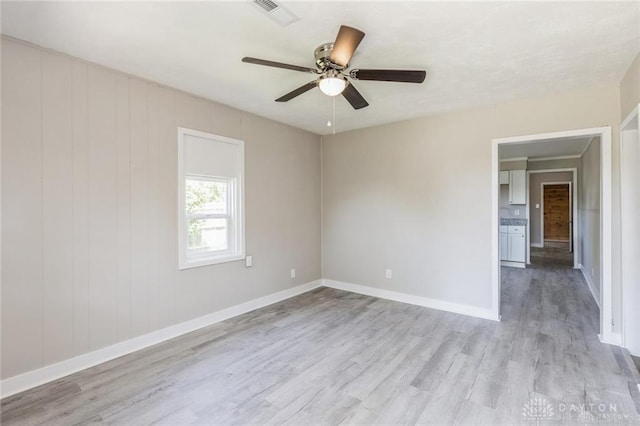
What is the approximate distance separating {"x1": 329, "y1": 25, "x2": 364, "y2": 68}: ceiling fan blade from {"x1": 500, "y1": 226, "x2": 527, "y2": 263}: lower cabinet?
6.32m

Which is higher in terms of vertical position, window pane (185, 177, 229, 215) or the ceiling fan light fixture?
the ceiling fan light fixture

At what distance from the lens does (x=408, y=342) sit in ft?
10.0

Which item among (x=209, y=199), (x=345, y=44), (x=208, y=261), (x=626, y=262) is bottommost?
(x=208, y=261)

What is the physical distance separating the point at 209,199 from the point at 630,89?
4256mm

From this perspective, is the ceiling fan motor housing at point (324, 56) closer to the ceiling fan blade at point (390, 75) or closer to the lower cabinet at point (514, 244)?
the ceiling fan blade at point (390, 75)

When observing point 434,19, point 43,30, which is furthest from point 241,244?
point 434,19

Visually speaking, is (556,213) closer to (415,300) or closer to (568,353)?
(415,300)

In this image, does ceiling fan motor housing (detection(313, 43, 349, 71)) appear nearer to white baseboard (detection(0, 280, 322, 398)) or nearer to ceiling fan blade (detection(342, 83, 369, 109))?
ceiling fan blade (detection(342, 83, 369, 109))

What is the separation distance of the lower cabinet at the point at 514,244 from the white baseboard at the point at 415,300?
144 inches

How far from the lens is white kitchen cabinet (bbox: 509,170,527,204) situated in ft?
23.0

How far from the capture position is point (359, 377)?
2424 millimetres

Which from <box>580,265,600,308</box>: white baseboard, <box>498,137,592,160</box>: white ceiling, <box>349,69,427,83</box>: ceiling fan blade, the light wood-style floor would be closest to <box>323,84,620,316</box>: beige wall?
the light wood-style floor

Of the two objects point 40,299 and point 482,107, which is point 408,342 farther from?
point 40,299

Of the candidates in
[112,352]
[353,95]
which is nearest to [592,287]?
[353,95]
